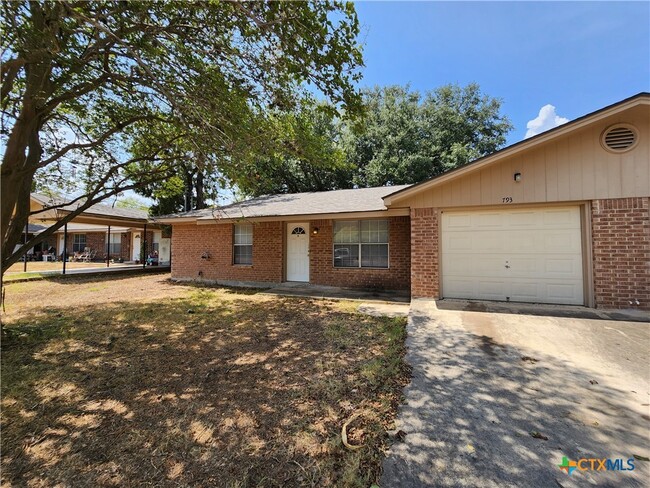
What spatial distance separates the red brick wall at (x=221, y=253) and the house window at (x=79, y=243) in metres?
19.3

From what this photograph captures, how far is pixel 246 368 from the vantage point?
3.83 meters

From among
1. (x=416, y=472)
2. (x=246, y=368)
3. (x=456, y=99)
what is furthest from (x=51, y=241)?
(x=456, y=99)

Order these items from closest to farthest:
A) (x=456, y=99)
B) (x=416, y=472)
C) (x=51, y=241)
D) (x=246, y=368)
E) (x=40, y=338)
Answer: (x=416, y=472)
(x=246, y=368)
(x=40, y=338)
(x=456, y=99)
(x=51, y=241)

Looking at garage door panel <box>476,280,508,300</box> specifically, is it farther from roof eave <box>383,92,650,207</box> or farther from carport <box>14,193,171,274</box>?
carport <box>14,193,171,274</box>

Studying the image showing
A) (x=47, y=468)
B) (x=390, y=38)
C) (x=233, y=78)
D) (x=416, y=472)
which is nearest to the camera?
(x=416, y=472)

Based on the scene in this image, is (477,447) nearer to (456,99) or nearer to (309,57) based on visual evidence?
Answer: (309,57)

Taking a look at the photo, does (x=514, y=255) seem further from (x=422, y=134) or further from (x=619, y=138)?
(x=422, y=134)

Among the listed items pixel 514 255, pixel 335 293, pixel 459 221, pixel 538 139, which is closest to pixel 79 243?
pixel 335 293

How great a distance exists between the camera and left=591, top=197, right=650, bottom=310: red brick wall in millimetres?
5773

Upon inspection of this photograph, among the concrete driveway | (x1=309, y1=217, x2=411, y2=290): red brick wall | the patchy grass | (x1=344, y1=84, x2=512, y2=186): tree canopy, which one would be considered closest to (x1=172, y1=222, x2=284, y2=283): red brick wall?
(x1=309, y1=217, x2=411, y2=290): red brick wall

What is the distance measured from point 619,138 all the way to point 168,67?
922cm

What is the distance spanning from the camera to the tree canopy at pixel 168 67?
3842 millimetres

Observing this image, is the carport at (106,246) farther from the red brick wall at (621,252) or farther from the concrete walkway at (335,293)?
the red brick wall at (621,252)

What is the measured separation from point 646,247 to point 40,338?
11740 mm
